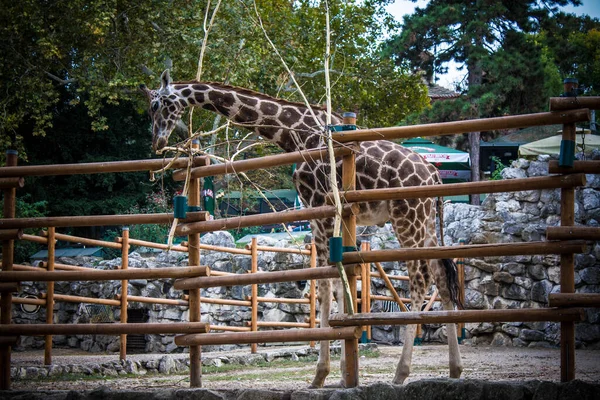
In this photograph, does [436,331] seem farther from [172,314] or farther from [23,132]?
[23,132]

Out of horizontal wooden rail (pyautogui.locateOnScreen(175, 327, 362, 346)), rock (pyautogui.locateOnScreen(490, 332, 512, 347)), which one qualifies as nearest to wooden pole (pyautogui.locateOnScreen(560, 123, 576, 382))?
horizontal wooden rail (pyautogui.locateOnScreen(175, 327, 362, 346))

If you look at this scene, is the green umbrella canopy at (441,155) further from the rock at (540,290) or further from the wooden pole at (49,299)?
the wooden pole at (49,299)

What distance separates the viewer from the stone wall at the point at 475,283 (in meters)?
10.6

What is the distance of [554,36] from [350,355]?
2002cm

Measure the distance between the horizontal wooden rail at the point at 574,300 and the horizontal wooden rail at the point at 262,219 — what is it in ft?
4.16

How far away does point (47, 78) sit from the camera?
19.5m

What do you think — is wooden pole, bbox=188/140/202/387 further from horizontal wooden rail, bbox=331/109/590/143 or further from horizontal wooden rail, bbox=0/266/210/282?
horizontal wooden rail, bbox=331/109/590/143

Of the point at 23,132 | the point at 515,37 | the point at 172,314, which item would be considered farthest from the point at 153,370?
the point at 515,37

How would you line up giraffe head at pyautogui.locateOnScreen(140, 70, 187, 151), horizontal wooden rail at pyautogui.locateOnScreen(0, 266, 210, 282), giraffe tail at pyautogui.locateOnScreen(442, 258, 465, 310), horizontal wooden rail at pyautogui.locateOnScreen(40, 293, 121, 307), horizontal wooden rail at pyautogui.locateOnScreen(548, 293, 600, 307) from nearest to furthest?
horizontal wooden rail at pyautogui.locateOnScreen(548, 293, 600, 307)
horizontal wooden rail at pyautogui.locateOnScreen(0, 266, 210, 282)
giraffe tail at pyautogui.locateOnScreen(442, 258, 465, 310)
giraffe head at pyautogui.locateOnScreen(140, 70, 187, 151)
horizontal wooden rail at pyautogui.locateOnScreen(40, 293, 121, 307)

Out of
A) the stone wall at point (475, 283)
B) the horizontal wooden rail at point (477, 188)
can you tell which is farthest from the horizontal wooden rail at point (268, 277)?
the stone wall at point (475, 283)

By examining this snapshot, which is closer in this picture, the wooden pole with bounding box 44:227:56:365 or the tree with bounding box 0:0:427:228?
the wooden pole with bounding box 44:227:56:365

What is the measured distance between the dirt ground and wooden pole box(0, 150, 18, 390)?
2.02 ft

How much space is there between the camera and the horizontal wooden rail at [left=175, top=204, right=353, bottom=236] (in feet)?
14.3

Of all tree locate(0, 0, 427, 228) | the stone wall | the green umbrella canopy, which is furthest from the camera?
tree locate(0, 0, 427, 228)
